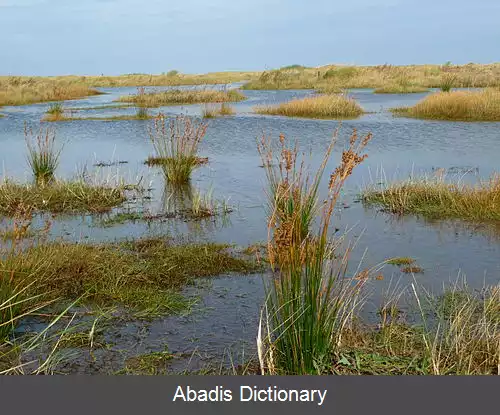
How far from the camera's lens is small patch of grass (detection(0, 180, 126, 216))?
27.7ft

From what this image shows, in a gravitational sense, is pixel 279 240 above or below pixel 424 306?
above

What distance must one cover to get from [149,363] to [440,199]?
5.57m

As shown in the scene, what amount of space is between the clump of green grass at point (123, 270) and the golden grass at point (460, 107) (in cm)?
1562

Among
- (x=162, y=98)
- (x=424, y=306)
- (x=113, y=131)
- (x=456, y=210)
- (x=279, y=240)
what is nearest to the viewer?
(x=279, y=240)

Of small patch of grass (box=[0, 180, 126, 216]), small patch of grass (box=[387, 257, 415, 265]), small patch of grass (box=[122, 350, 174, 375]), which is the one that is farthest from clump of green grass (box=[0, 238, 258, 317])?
small patch of grass (box=[0, 180, 126, 216])

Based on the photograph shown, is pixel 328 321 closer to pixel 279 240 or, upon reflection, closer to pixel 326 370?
pixel 326 370

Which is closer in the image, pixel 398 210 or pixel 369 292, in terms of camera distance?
pixel 369 292

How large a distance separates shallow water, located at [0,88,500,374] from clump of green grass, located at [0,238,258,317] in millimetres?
429

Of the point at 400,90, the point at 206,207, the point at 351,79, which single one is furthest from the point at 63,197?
the point at 351,79

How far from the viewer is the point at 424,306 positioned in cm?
469

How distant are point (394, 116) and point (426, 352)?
732 inches

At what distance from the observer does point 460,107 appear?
63.9ft

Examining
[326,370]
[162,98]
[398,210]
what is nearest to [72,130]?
[162,98]

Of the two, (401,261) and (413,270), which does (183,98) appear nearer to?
(401,261)
